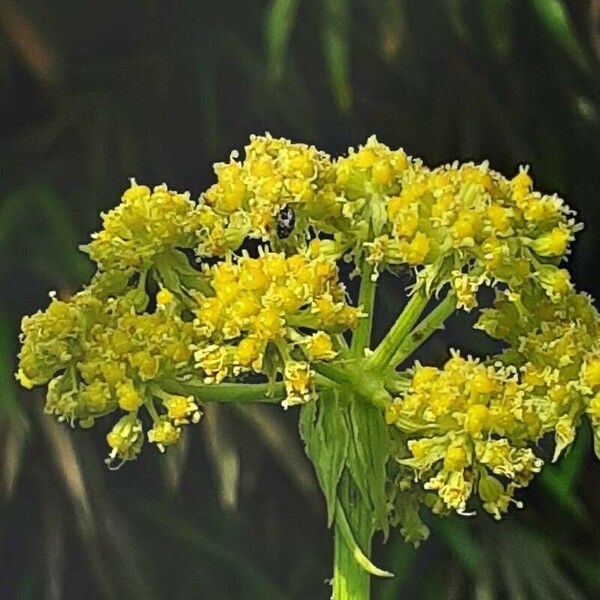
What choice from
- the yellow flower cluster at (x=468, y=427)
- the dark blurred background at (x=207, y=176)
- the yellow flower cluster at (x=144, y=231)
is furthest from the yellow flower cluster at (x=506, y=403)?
the dark blurred background at (x=207, y=176)

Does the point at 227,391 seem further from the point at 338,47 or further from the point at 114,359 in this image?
the point at 338,47

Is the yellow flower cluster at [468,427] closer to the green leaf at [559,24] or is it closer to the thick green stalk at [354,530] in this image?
the thick green stalk at [354,530]

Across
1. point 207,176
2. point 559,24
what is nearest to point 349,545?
point 207,176

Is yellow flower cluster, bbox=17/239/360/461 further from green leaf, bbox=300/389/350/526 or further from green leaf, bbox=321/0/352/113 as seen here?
green leaf, bbox=321/0/352/113

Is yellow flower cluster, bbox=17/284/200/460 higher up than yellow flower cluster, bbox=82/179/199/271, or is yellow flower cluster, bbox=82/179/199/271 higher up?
yellow flower cluster, bbox=82/179/199/271

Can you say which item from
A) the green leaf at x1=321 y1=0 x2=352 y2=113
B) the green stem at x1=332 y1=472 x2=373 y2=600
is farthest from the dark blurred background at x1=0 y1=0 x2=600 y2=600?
the green stem at x1=332 y1=472 x2=373 y2=600

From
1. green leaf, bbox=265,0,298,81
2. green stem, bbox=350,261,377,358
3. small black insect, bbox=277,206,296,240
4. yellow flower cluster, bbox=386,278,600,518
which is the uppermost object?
green leaf, bbox=265,0,298,81

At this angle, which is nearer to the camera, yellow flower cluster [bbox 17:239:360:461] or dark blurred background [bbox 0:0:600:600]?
yellow flower cluster [bbox 17:239:360:461]
